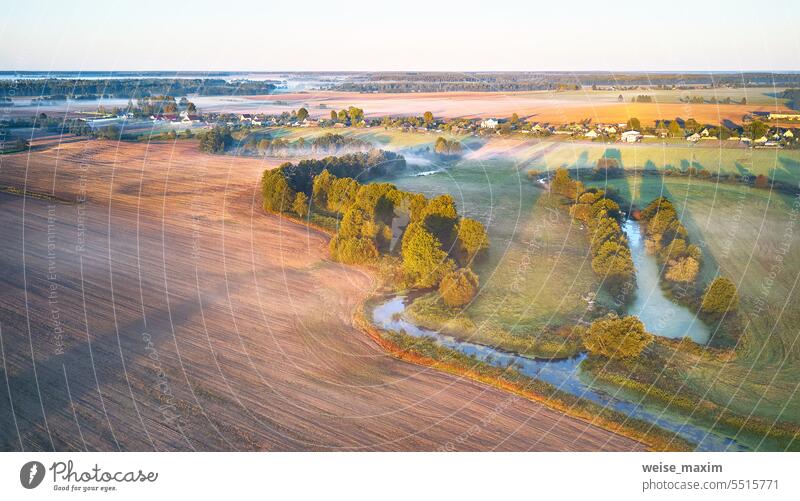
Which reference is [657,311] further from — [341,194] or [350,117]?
[350,117]

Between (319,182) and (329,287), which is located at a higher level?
(319,182)

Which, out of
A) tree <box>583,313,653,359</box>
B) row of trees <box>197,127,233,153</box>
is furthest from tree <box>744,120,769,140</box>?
row of trees <box>197,127,233,153</box>

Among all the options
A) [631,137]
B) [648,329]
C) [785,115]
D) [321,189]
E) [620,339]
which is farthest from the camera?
[631,137]

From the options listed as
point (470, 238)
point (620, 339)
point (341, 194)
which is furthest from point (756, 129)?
point (620, 339)

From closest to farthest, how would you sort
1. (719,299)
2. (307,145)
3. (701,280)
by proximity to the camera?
(719,299) → (701,280) → (307,145)

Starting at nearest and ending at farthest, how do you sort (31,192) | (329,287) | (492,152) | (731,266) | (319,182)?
(329,287) → (731,266) → (319,182) → (31,192) → (492,152)

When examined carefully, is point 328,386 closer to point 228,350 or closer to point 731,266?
point 228,350

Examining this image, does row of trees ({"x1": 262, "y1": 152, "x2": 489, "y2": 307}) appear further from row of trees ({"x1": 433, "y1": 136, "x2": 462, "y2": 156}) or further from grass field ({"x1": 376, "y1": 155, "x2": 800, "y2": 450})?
row of trees ({"x1": 433, "y1": 136, "x2": 462, "y2": 156})

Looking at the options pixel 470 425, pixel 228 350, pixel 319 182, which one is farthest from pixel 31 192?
pixel 470 425
